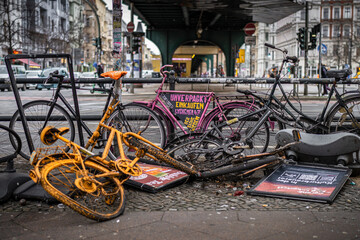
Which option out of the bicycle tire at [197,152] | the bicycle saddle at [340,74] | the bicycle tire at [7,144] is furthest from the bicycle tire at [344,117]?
the bicycle tire at [7,144]

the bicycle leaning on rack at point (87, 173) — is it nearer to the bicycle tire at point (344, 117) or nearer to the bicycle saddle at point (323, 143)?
the bicycle saddle at point (323, 143)

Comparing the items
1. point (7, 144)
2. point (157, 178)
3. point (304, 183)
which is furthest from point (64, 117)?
point (304, 183)

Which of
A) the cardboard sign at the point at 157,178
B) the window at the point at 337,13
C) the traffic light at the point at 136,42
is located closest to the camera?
the cardboard sign at the point at 157,178

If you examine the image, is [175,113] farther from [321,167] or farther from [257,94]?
[321,167]

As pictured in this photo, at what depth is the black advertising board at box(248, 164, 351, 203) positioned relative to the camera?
4182 millimetres

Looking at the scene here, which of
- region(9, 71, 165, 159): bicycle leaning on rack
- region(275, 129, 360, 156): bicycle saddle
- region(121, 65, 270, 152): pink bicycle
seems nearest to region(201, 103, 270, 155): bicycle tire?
region(121, 65, 270, 152): pink bicycle

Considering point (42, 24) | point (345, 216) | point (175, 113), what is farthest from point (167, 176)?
point (42, 24)

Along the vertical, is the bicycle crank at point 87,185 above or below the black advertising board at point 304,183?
above

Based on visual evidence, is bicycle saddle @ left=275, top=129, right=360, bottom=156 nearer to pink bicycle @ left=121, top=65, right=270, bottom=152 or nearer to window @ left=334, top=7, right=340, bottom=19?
pink bicycle @ left=121, top=65, right=270, bottom=152

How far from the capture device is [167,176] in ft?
15.6

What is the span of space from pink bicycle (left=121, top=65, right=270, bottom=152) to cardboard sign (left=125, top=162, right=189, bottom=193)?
0.65 metres

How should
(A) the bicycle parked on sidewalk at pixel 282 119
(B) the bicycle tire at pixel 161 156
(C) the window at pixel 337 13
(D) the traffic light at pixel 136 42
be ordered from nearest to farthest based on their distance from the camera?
(B) the bicycle tire at pixel 161 156
(A) the bicycle parked on sidewalk at pixel 282 119
(D) the traffic light at pixel 136 42
(C) the window at pixel 337 13

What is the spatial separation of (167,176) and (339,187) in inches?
66.4

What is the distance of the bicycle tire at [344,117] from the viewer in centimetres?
551
